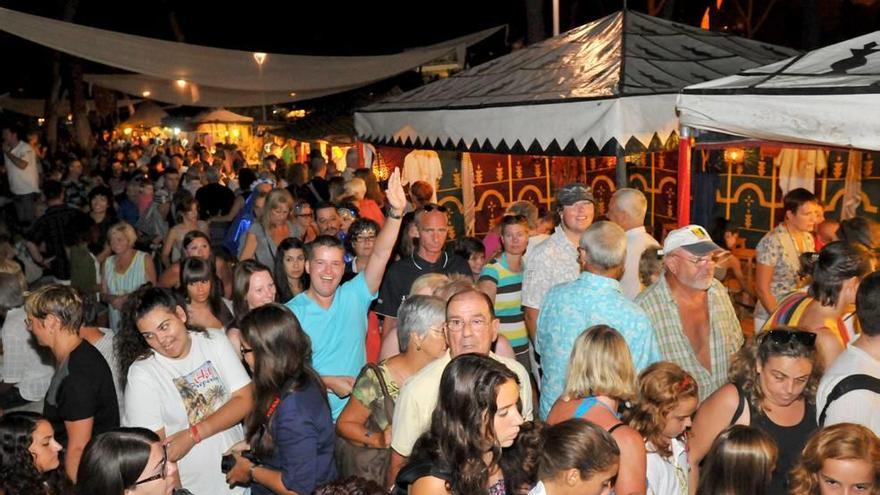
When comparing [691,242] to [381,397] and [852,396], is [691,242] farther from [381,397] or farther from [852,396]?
[381,397]

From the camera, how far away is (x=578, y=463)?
2.72 metres

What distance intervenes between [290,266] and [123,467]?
2.93 metres

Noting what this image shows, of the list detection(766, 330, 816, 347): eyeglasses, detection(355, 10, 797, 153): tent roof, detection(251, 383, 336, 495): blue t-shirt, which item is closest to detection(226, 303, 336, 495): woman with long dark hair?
detection(251, 383, 336, 495): blue t-shirt

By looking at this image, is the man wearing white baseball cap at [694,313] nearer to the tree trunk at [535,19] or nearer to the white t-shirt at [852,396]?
the white t-shirt at [852,396]

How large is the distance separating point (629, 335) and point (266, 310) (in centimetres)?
186

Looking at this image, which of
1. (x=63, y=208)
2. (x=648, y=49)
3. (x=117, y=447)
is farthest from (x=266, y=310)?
(x=63, y=208)

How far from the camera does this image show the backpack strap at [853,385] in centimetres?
335

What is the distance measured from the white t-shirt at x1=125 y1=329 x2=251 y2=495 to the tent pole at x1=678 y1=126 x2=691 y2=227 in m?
3.46

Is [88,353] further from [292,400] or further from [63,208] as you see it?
[63,208]

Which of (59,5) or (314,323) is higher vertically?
(59,5)

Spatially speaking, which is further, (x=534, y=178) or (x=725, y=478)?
(x=534, y=178)

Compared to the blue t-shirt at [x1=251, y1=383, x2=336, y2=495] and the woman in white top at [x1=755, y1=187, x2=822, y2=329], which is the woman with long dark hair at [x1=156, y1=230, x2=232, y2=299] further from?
the woman in white top at [x1=755, y1=187, x2=822, y2=329]

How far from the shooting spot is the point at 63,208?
8.89 m

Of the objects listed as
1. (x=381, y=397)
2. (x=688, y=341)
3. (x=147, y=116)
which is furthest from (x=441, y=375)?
(x=147, y=116)
